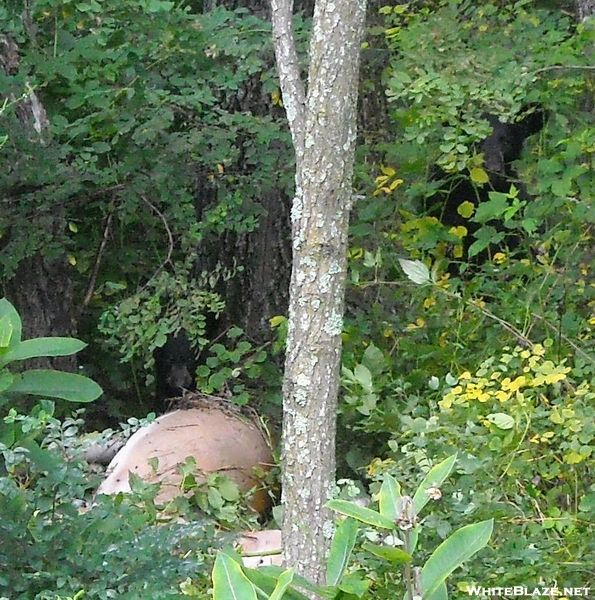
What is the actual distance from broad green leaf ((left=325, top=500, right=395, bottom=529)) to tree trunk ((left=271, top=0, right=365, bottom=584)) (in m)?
0.85

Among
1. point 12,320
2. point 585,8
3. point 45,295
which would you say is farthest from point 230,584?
point 585,8

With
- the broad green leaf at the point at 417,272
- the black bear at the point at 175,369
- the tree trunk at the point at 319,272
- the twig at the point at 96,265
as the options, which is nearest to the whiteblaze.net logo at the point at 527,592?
the tree trunk at the point at 319,272

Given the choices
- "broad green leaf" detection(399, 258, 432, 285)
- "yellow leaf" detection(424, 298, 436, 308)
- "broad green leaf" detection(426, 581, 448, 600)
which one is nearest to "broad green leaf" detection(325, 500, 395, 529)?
"broad green leaf" detection(426, 581, 448, 600)

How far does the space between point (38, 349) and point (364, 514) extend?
3.23ft

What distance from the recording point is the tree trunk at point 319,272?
2.17 m

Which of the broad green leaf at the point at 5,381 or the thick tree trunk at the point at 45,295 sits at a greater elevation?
the broad green leaf at the point at 5,381

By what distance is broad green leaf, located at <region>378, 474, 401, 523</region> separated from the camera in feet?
4.30

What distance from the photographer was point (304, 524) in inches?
86.8

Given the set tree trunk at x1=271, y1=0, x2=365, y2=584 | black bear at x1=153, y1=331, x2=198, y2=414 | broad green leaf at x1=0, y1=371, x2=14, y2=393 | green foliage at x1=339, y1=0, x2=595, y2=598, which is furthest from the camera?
black bear at x1=153, y1=331, x2=198, y2=414

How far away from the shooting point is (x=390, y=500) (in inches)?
52.6

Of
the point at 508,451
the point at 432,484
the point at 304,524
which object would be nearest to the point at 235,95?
the point at 508,451

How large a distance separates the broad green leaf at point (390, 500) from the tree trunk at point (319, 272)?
31.9 inches

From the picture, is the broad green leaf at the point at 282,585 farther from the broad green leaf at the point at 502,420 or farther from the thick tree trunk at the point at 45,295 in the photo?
the thick tree trunk at the point at 45,295

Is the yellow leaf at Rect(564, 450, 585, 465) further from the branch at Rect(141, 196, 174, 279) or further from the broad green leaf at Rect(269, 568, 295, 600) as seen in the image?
the branch at Rect(141, 196, 174, 279)
